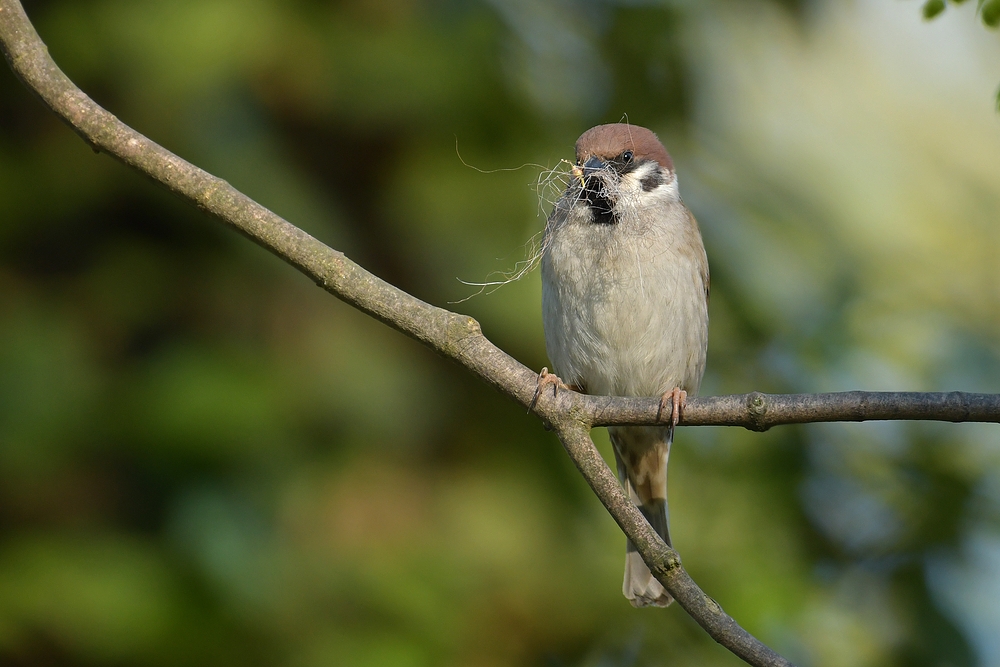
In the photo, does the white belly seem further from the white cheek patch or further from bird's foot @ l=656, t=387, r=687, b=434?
bird's foot @ l=656, t=387, r=687, b=434

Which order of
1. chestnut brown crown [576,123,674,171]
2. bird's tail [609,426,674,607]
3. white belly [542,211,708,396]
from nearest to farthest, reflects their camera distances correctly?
chestnut brown crown [576,123,674,171], white belly [542,211,708,396], bird's tail [609,426,674,607]

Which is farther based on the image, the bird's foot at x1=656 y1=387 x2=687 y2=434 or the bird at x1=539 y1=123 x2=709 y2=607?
the bird at x1=539 y1=123 x2=709 y2=607

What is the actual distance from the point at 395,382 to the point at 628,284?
1.33 m

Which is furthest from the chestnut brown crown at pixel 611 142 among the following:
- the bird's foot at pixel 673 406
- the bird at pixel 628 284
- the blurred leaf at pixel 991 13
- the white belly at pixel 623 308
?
the blurred leaf at pixel 991 13

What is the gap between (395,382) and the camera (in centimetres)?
411

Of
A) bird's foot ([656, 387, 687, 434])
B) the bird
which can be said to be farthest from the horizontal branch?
the bird

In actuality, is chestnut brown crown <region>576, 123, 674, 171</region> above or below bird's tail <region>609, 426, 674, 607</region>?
above

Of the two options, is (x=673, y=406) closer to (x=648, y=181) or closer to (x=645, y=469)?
(x=648, y=181)

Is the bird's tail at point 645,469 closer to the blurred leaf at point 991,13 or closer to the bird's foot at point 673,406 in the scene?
the bird's foot at point 673,406

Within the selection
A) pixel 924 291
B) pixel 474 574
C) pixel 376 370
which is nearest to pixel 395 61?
pixel 376 370

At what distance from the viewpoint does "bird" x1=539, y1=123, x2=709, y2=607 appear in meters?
2.92

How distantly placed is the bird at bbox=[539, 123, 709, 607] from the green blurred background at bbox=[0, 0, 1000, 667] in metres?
0.52

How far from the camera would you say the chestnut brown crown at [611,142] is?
265 cm

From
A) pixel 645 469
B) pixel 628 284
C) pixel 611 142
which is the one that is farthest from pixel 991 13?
pixel 645 469
